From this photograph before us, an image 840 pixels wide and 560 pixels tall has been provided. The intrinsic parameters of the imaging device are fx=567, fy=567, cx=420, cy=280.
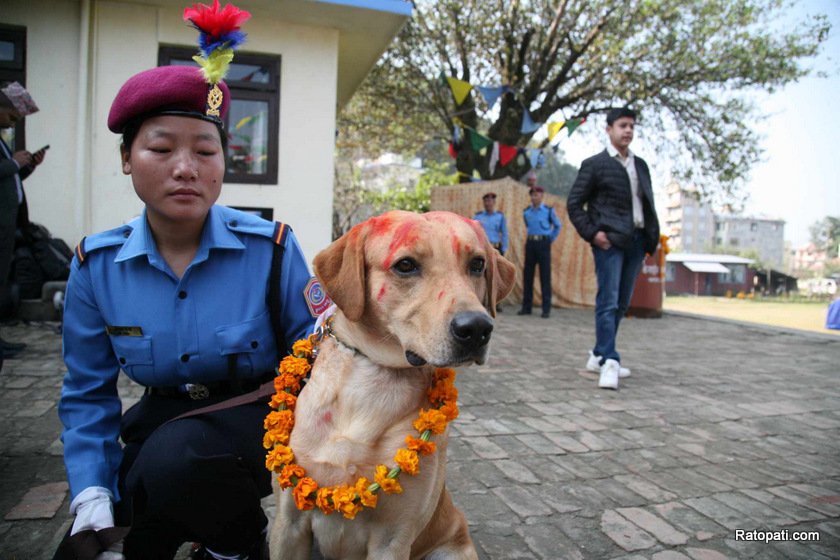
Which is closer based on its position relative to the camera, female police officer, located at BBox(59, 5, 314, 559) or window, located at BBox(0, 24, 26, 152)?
female police officer, located at BBox(59, 5, 314, 559)

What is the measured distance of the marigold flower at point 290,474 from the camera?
5.32 ft

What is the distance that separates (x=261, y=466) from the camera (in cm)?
194

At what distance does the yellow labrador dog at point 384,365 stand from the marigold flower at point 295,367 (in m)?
0.05

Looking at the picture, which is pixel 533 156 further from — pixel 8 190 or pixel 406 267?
pixel 406 267

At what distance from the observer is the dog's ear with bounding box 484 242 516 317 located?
6.15 ft

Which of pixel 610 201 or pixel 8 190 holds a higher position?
pixel 610 201

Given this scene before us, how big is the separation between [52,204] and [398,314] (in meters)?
7.67

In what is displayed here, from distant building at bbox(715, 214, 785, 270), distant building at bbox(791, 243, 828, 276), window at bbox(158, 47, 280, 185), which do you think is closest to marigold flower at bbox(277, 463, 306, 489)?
window at bbox(158, 47, 280, 185)

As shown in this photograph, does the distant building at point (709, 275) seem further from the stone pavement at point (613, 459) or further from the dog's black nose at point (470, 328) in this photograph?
the dog's black nose at point (470, 328)

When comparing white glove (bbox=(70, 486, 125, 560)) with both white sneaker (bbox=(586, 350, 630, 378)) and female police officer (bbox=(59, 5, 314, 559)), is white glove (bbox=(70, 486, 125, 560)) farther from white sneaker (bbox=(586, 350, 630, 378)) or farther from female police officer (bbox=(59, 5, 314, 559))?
white sneaker (bbox=(586, 350, 630, 378))

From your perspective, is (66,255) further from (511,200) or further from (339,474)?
(511,200)

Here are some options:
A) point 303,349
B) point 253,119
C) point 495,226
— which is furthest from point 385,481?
point 495,226

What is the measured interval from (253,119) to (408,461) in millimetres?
7333

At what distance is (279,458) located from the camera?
164 cm
